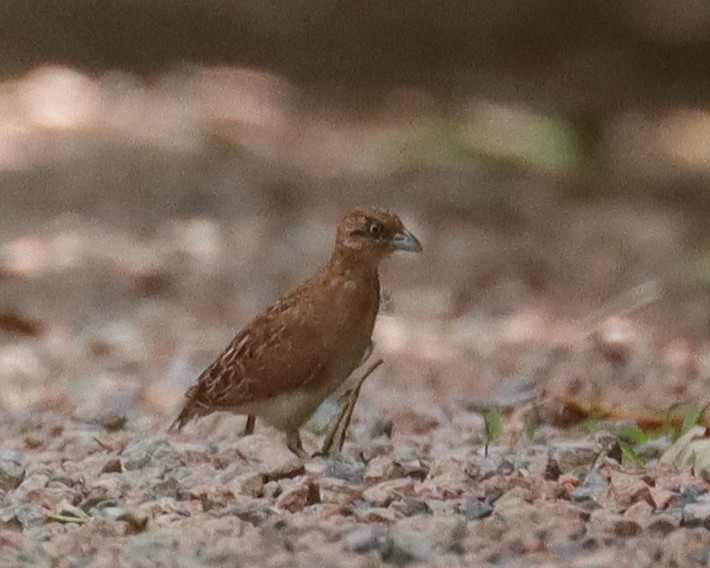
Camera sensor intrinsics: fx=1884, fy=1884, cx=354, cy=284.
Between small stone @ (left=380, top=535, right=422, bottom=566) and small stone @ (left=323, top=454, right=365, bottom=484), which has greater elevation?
small stone @ (left=323, top=454, right=365, bottom=484)

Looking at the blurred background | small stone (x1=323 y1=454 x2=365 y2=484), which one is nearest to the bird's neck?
small stone (x1=323 y1=454 x2=365 y2=484)

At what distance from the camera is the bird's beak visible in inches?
173

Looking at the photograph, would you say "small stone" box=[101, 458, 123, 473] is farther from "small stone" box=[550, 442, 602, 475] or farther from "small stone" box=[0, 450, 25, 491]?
"small stone" box=[550, 442, 602, 475]

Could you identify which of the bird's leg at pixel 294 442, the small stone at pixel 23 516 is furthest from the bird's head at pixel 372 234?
the small stone at pixel 23 516

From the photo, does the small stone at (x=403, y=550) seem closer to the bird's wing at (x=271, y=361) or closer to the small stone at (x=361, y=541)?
the small stone at (x=361, y=541)

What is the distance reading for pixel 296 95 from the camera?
1041 centimetres

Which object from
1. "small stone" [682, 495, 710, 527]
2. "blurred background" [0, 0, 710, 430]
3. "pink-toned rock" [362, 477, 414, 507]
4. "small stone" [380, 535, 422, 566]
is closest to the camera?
"small stone" [380, 535, 422, 566]

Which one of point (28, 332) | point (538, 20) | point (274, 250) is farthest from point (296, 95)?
point (28, 332)

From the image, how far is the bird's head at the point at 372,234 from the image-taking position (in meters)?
4.42

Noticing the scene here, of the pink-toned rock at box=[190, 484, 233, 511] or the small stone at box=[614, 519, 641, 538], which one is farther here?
the pink-toned rock at box=[190, 484, 233, 511]

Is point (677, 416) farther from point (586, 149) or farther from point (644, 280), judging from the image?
point (586, 149)

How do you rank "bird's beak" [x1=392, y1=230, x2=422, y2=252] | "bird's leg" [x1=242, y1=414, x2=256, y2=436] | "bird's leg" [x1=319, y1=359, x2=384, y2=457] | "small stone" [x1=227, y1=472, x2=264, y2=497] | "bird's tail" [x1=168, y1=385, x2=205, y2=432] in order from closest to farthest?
"small stone" [x1=227, y1=472, x2=264, y2=497], "bird's leg" [x1=319, y1=359, x2=384, y2=457], "bird's beak" [x1=392, y1=230, x2=422, y2=252], "bird's tail" [x1=168, y1=385, x2=205, y2=432], "bird's leg" [x1=242, y1=414, x2=256, y2=436]

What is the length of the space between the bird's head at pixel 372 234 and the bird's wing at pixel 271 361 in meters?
0.18

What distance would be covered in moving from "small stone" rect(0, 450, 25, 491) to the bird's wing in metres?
0.53
